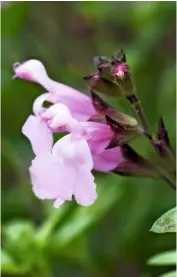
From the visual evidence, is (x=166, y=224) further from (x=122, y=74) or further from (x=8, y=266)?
(x=8, y=266)

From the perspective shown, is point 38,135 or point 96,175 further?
point 96,175

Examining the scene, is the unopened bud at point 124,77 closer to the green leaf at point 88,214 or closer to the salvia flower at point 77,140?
the salvia flower at point 77,140

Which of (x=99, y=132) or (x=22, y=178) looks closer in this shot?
(x=99, y=132)

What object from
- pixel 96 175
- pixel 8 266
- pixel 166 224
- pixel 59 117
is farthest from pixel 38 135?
pixel 96 175

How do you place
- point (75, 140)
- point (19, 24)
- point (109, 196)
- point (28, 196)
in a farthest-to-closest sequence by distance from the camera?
point (19, 24) → point (28, 196) → point (109, 196) → point (75, 140)

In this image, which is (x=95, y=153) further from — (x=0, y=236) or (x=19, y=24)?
(x=19, y=24)

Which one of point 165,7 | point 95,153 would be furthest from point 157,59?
point 95,153
